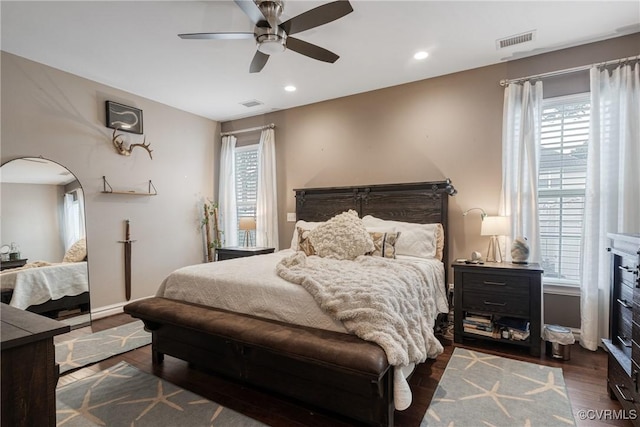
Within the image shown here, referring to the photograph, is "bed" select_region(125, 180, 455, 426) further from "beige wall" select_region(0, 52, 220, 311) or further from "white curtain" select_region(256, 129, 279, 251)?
"beige wall" select_region(0, 52, 220, 311)

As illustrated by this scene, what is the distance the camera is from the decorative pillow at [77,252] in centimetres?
359

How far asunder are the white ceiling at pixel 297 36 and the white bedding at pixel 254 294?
2.08m

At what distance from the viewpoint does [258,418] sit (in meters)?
1.94

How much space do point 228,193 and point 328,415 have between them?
403cm

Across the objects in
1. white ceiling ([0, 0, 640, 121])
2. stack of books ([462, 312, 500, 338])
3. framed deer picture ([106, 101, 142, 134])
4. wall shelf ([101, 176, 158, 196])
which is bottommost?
stack of books ([462, 312, 500, 338])

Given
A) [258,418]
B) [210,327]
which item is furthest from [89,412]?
[258,418]

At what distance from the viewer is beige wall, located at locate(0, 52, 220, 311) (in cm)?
329

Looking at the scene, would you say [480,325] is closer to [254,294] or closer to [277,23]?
[254,294]

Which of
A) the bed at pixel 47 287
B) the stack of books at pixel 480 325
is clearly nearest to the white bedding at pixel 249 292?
the stack of books at pixel 480 325

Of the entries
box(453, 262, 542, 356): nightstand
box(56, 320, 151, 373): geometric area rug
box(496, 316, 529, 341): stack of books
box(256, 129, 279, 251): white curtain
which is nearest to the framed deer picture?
box(256, 129, 279, 251): white curtain

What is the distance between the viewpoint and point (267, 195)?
486cm

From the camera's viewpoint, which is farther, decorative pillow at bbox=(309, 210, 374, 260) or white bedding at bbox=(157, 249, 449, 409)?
decorative pillow at bbox=(309, 210, 374, 260)

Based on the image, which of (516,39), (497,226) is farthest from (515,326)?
(516,39)

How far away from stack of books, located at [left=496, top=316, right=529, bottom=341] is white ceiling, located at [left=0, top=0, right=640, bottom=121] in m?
2.60
